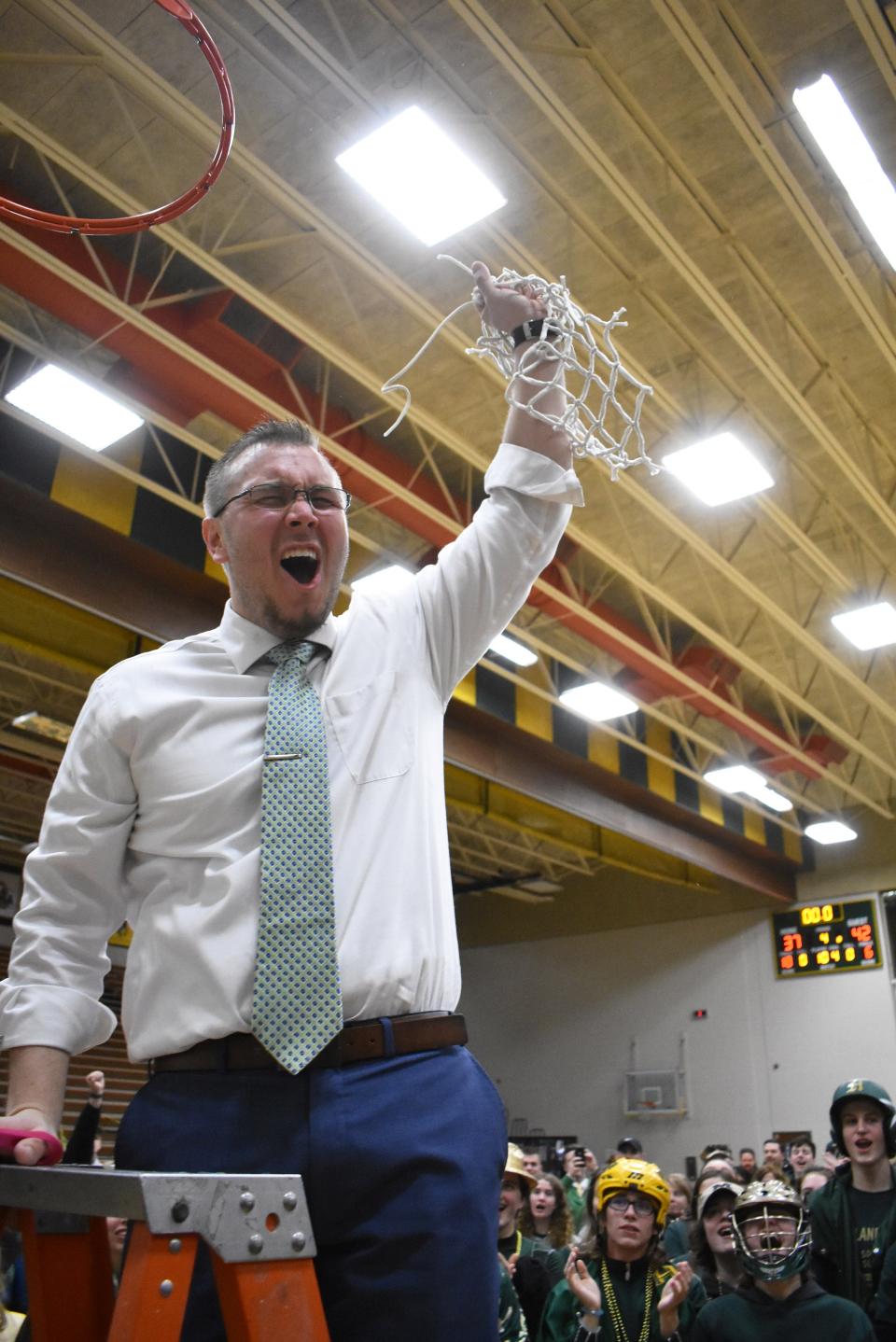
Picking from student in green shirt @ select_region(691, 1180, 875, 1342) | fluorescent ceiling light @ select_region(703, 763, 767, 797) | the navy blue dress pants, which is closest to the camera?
the navy blue dress pants

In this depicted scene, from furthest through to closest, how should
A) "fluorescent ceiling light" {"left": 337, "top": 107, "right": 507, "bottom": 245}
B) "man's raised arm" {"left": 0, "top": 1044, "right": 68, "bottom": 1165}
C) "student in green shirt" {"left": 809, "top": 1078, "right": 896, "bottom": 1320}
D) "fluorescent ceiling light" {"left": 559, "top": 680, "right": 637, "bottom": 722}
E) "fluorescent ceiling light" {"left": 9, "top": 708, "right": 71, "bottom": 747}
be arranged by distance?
"fluorescent ceiling light" {"left": 9, "top": 708, "right": 71, "bottom": 747}
"fluorescent ceiling light" {"left": 559, "top": 680, "right": 637, "bottom": 722}
"fluorescent ceiling light" {"left": 337, "top": 107, "right": 507, "bottom": 245}
"student in green shirt" {"left": 809, "top": 1078, "right": 896, "bottom": 1320}
"man's raised arm" {"left": 0, "top": 1044, "right": 68, "bottom": 1165}

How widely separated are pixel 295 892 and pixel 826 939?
16340 millimetres

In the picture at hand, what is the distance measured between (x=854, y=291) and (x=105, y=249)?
4813mm

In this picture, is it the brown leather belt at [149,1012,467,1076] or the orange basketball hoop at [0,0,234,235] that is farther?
the orange basketball hoop at [0,0,234,235]

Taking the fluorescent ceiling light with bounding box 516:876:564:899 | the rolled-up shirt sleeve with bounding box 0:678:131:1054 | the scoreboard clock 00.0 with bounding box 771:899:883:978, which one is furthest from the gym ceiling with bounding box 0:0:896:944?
the fluorescent ceiling light with bounding box 516:876:564:899

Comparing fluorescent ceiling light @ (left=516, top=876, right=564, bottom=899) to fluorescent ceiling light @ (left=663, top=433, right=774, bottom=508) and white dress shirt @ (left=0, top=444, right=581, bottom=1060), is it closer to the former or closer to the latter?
fluorescent ceiling light @ (left=663, top=433, right=774, bottom=508)

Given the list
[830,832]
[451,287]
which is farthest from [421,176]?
[830,832]

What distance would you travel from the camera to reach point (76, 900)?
1.56 meters

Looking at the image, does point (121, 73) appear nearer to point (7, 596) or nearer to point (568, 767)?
point (7, 596)

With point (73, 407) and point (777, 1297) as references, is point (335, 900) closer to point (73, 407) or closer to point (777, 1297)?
point (777, 1297)

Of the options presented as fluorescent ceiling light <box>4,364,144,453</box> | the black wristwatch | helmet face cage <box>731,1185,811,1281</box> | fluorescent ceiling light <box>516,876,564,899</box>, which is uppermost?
fluorescent ceiling light <box>4,364,144,453</box>

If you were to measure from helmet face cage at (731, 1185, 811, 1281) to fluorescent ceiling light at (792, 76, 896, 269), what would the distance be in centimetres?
480

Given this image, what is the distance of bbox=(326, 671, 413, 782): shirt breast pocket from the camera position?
5.23 ft

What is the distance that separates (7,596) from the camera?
31.0 feet
